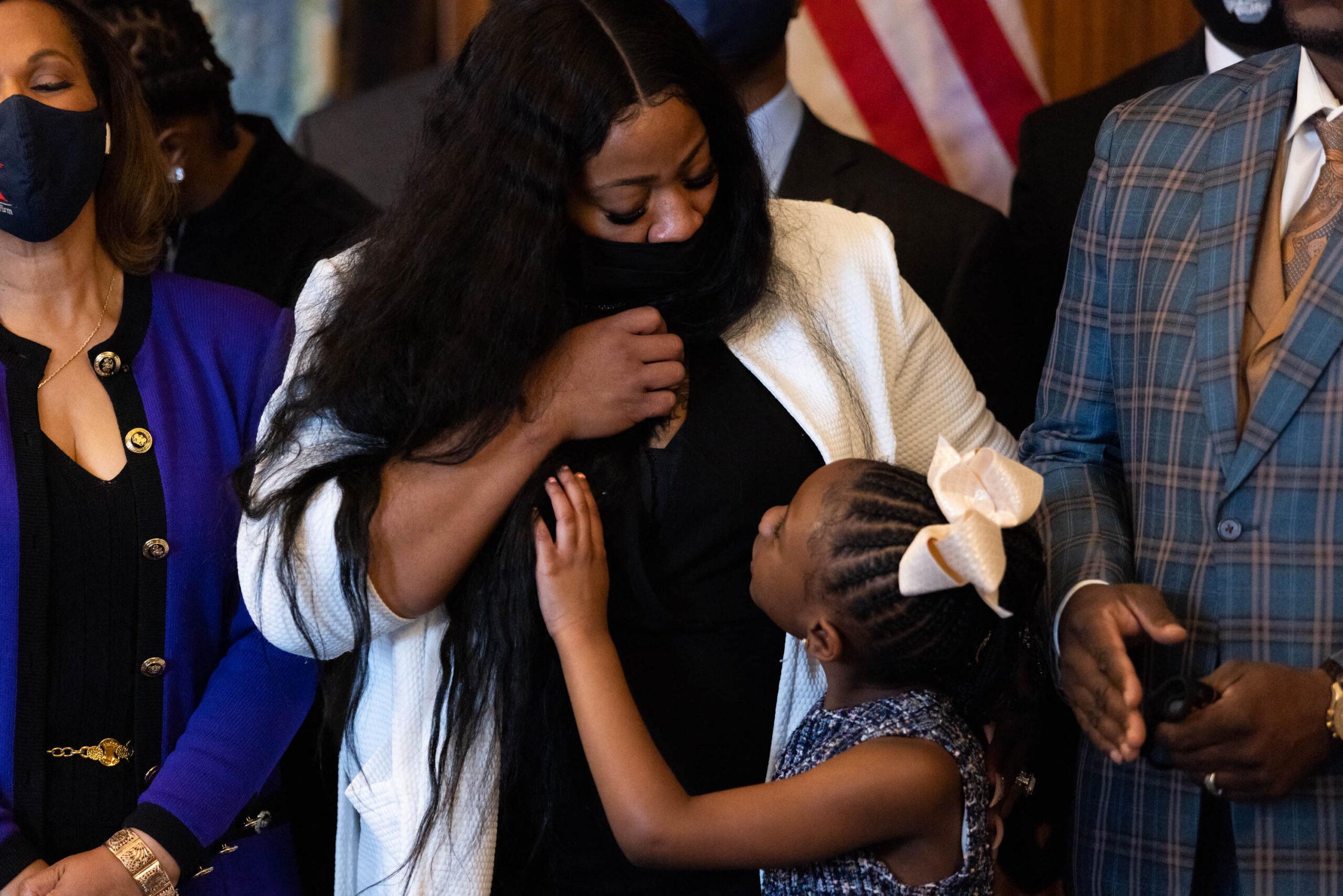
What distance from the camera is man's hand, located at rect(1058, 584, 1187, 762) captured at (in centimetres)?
141

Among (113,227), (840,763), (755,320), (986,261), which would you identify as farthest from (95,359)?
(986,261)

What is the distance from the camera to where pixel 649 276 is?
1.69 metres

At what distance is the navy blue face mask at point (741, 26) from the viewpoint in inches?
107

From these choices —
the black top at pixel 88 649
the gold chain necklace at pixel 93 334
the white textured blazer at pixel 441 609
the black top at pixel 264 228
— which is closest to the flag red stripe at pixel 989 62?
the black top at pixel 264 228

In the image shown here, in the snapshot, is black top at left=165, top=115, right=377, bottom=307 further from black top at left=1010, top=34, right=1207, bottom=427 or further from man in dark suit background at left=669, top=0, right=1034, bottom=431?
black top at left=1010, top=34, right=1207, bottom=427

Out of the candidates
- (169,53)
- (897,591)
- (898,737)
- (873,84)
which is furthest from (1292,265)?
(169,53)

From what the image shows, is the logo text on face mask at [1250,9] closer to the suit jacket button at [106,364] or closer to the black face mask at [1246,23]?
the black face mask at [1246,23]

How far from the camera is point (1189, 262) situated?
1.62 meters

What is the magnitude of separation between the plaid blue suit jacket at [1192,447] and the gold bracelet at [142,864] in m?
1.16

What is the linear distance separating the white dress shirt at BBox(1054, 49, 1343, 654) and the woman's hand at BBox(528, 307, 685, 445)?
0.55m

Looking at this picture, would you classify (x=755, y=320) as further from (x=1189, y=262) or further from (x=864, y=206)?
(x=864, y=206)

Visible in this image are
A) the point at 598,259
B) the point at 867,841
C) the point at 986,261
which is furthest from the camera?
the point at 986,261

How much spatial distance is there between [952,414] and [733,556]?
39cm

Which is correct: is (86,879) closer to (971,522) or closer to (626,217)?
(626,217)
